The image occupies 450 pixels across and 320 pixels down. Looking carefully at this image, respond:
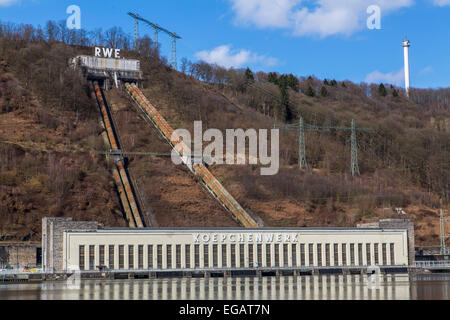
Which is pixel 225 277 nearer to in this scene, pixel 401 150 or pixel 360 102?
pixel 401 150

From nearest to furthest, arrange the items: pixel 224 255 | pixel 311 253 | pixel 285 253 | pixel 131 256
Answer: pixel 131 256 → pixel 224 255 → pixel 285 253 → pixel 311 253

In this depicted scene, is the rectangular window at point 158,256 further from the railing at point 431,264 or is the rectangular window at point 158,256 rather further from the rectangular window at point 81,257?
the railing at point 431,264

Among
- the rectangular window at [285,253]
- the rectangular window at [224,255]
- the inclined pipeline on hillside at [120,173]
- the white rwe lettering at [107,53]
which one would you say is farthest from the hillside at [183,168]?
the rectangular window at [224,255]

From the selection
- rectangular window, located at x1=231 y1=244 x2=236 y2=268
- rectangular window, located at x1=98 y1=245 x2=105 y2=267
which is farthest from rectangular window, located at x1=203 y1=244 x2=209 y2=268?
rectangular window, located at x1=98 y1=245 x2=105 y2=267

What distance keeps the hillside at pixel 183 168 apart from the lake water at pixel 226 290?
28.2 meters

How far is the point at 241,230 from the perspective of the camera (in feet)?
268

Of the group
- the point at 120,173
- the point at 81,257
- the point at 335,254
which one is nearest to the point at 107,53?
the point at 120,173

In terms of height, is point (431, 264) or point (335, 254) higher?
point (335, 254)

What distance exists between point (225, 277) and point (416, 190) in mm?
67946

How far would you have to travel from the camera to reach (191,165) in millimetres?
121125

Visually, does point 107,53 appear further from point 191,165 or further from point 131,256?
point 131,256

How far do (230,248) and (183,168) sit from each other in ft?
134

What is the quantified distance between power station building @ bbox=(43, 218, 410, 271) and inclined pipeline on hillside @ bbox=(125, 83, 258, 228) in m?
20.0
